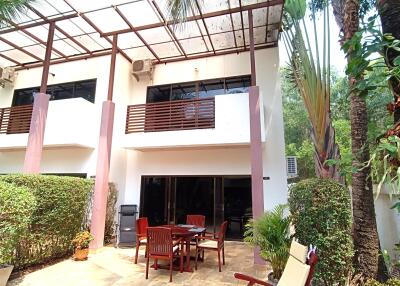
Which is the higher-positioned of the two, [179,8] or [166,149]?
[179,8]

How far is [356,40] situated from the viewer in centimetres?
241

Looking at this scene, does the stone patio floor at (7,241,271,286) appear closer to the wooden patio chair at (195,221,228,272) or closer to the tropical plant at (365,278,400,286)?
the wooden patio chair at (195,221,228,272)

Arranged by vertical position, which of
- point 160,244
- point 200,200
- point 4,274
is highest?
point 200,200

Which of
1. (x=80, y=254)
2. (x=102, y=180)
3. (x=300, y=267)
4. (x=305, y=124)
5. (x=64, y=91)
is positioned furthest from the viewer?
(x=305, y=124)

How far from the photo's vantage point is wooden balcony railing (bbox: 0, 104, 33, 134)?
9.38m

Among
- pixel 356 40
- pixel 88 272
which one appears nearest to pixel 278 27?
pixel 356 40

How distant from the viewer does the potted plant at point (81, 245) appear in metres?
6.46

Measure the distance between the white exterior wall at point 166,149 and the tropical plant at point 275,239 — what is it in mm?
3930

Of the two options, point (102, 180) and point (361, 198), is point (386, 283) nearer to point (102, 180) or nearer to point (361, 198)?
point (361, 198)

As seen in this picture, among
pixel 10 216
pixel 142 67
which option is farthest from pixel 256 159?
pixel 142 67

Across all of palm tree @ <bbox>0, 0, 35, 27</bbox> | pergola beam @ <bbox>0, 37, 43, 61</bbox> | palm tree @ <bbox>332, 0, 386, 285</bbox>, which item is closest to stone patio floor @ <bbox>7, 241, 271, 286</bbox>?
palm tree @ <bbox>332, 0, 386, 285</bbox>

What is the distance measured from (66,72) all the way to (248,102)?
7335mm

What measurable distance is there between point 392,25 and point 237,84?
6.91m

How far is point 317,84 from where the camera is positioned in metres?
4.55
